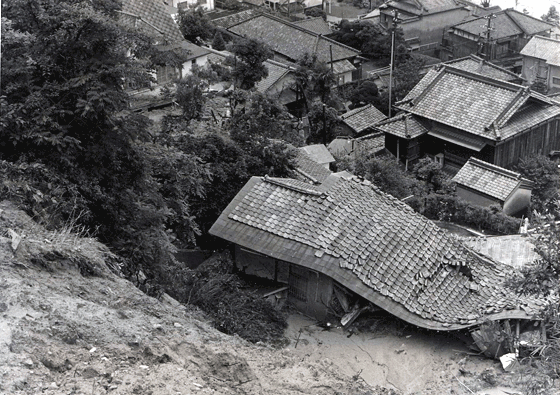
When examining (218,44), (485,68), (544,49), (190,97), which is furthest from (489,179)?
(218,44)

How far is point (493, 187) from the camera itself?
74.8 ft

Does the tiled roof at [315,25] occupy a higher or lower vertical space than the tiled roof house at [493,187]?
higher

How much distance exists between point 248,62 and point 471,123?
8.18 metres

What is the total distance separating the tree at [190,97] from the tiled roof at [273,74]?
11872 millimetres

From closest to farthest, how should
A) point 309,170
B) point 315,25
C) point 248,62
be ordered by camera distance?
1. point 309,170
2. point 248,62
3. point 315,25

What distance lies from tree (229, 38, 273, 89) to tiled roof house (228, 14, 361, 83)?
8196 mm

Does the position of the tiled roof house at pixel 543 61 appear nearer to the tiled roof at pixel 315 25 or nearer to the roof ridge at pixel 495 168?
the tiled roof at pixel 315 25

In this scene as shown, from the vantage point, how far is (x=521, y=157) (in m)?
26.7

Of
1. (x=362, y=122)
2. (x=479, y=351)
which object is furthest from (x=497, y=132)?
(x=479, y=351)

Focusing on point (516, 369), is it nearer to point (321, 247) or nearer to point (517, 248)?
point (321, 247)

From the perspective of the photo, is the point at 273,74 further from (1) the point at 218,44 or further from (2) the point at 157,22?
(2) the point at 157,22

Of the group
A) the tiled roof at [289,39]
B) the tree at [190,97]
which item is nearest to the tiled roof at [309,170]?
the tree at [190,97]

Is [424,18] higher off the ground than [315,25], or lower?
higher

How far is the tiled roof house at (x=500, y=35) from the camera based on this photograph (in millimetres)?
36594
